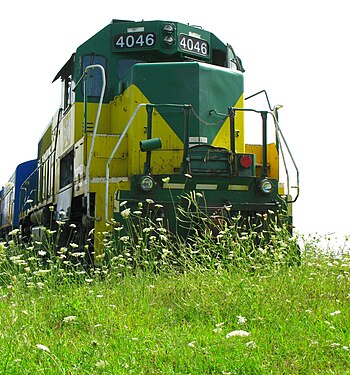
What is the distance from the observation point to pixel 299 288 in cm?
422

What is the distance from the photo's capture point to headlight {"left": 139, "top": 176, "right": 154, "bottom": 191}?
19.7 ft

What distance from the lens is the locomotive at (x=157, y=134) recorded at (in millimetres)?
6215

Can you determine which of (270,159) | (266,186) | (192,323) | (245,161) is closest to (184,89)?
(245,161)

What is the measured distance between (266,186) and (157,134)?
60.1 inches

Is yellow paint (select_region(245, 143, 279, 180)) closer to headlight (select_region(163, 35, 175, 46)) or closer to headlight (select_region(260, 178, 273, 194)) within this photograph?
headlight (select_region(260, 178, 273, 194))

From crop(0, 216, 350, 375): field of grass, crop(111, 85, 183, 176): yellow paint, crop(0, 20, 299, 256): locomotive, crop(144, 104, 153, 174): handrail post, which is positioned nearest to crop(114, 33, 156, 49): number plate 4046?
crop(0, 20, 299, 256): locomotive

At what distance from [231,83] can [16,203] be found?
860 cm

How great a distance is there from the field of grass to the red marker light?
1.43 metres

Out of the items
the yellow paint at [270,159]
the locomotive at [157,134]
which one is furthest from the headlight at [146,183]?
the yellow paint at [270,159]

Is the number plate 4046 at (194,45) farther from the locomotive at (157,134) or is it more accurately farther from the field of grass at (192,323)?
the field of grass at (192,323)

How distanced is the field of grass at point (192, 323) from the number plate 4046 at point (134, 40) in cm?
355

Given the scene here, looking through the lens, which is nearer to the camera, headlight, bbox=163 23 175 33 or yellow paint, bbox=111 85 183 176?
yellow paint, bbox=111 85 183 176

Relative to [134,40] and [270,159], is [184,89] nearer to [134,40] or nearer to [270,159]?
[134,40]

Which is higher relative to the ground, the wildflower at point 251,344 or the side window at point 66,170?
the side window at point 66,170
